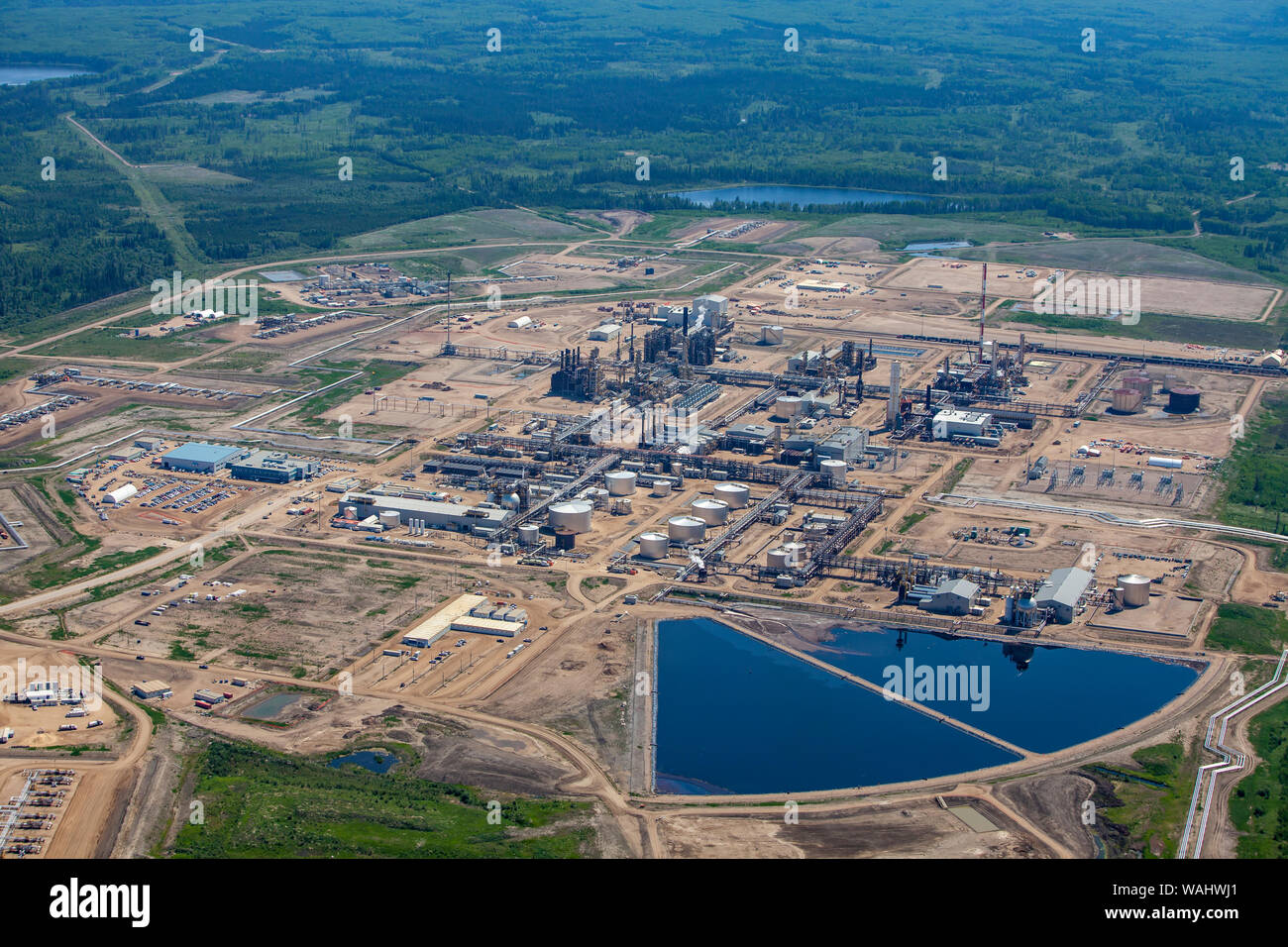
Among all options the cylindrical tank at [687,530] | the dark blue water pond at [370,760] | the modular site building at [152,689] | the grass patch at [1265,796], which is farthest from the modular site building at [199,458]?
the grass patch at [1265,796]

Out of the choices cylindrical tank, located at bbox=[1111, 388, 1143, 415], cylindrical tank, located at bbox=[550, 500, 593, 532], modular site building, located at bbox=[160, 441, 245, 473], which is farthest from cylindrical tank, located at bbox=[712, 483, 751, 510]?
cylindrical tank, located at bbox=[1111, 388, 1143, 415]

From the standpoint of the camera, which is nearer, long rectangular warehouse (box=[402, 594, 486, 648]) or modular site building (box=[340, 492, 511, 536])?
long rectangular warehouse (box=[402, 594, 486, 648])

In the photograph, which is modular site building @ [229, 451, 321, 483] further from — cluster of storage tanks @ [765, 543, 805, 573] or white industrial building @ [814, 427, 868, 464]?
white industrial building @ [814, 427, 868, 464]

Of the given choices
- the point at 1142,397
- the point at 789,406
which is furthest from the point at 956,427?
the point at 1142,397

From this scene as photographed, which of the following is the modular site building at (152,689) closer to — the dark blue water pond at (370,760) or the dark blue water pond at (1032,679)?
the dark blue water pond at (370,760)

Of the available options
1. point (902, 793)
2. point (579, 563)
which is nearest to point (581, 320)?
point (579, 563)

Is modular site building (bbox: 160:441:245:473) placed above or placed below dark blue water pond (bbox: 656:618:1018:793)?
above
